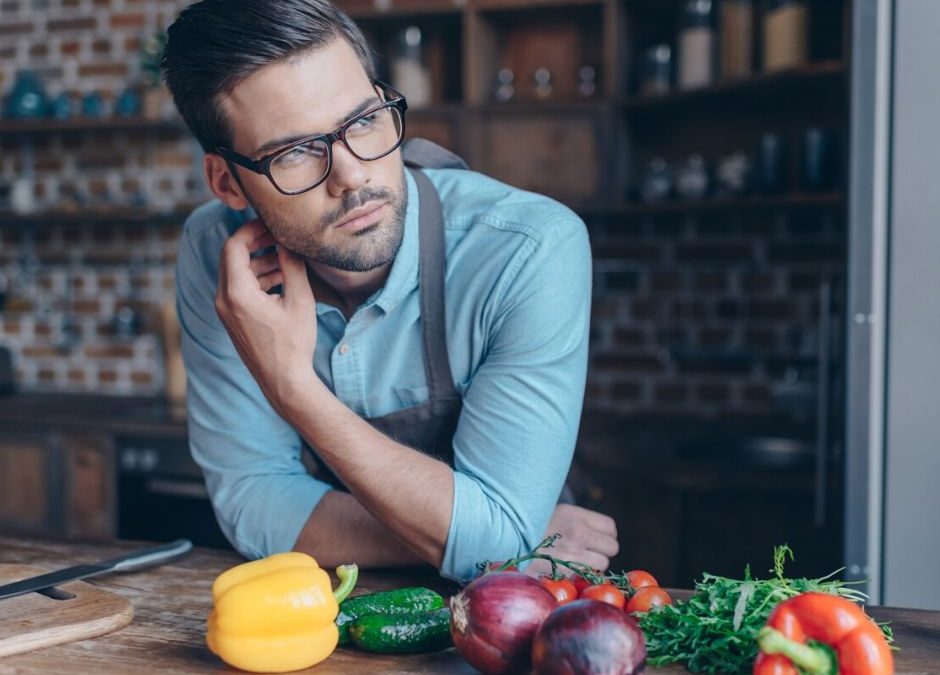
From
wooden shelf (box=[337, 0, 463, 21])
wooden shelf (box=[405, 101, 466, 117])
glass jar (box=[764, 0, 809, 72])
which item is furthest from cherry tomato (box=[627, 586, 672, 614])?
wooden shelf (box=[337, 0, 463, 21])

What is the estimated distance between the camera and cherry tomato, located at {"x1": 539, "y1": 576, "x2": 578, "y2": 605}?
1054 mm

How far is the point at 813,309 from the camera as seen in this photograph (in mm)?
3316

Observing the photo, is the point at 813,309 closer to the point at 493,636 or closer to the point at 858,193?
the point at 858,193

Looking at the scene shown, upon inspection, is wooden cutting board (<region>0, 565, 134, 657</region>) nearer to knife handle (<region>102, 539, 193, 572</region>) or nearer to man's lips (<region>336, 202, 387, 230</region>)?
knife handle (<region>102, 539, 193, 572</region>)

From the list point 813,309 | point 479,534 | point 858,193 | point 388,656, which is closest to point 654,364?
point 813,309

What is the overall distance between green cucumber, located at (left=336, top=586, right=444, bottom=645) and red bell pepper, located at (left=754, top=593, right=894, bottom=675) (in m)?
0.36

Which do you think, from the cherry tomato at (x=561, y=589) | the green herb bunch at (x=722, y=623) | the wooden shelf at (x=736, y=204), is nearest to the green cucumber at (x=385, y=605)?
the cherry tomato at (x=561, y=589)

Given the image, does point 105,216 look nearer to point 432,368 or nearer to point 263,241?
point 263,241

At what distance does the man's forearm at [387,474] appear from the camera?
1.29 metres

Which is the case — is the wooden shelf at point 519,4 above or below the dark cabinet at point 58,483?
above

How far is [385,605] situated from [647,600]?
268 mm

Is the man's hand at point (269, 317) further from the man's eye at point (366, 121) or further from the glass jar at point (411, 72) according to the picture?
the glass jar at point (411, 72)

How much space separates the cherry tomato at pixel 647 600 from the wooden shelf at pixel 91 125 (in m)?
3.28

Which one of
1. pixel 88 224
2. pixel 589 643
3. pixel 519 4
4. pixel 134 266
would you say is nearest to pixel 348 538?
pixel 589 643
